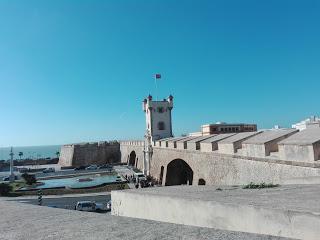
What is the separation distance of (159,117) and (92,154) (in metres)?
31.0

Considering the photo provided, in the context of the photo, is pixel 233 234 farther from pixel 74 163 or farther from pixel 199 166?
pixel 74 163

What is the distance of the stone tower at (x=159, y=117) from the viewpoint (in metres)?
49.7

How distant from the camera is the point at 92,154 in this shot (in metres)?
76.6

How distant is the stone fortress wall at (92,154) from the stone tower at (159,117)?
2873 cm

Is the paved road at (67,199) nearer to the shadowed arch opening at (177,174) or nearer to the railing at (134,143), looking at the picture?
the shadowed arch opening at (177,174)

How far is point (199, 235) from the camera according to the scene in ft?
8.64

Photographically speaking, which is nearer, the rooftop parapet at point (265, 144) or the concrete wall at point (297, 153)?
the concrete wall at point (297, 153)

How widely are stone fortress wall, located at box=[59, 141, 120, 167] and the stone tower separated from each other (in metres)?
28.7

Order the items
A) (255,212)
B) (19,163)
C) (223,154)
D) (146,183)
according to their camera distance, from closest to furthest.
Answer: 1. (255,212)
2. (223,154)
3. (146,183)
4. (19,163)

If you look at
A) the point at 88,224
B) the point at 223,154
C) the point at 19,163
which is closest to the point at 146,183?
the point at 223,154

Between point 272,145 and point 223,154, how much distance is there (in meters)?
4.05

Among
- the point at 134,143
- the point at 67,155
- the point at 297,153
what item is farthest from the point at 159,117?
the point at 297,153

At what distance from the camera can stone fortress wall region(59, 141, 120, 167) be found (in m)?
76.0

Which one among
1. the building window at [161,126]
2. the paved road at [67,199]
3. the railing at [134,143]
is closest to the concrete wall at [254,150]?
the paved road at [67,199]
